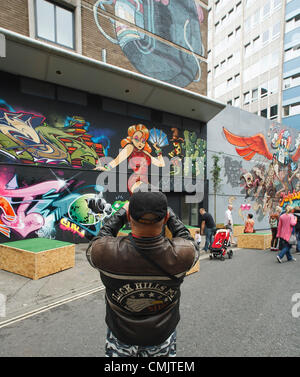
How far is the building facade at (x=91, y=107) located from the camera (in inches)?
332

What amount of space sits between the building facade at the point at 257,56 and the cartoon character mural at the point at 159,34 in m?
20.8

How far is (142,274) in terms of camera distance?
4.72 ft

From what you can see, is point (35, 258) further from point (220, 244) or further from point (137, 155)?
point (137, 155)

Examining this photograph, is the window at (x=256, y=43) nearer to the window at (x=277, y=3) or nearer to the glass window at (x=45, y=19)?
the window at (x=277, y=3)

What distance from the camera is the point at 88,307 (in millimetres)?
4234

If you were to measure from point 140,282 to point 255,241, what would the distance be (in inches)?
384

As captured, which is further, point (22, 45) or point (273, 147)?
point (273, 147)

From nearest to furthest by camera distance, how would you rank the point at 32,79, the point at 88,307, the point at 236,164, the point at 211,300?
the point at 88,307 → the point at 211,300 → the point at 32,79 → the point at 236,164

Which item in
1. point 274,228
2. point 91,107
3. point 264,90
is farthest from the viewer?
point 264,90

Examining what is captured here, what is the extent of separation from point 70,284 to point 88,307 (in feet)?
4.29

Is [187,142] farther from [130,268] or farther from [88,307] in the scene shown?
[130,268]

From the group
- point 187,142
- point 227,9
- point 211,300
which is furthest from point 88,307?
point 227,9

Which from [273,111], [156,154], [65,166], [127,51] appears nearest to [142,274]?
[65,166]
